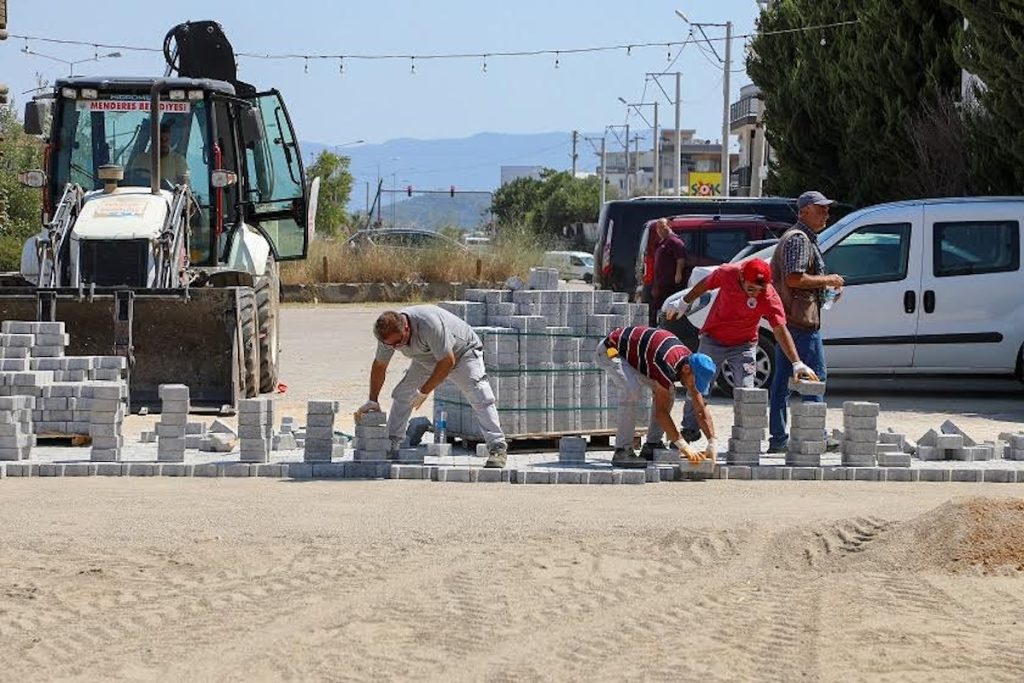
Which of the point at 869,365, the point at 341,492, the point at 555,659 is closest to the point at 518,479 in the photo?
the point at 341,492

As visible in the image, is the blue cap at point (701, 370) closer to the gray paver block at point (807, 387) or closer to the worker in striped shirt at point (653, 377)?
the worker in striped shirt at point (653, 377)

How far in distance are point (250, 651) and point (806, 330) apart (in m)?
7.07

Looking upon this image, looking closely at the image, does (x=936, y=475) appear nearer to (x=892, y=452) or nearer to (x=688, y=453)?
(x=892, y=452)

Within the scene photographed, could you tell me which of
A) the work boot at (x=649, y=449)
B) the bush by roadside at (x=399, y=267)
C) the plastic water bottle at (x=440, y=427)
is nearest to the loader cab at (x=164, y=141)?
the plastic water bottle at (x=440, y=427)

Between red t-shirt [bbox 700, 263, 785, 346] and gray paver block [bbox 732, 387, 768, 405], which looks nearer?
gray paver block [bbox 732, 387, 768, 405]

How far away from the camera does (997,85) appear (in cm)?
2453

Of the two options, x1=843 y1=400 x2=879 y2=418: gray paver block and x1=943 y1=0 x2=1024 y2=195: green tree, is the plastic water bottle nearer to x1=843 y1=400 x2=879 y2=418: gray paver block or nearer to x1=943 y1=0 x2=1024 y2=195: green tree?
x1=843 y1=400 x2=879 y2=418: gray paver block

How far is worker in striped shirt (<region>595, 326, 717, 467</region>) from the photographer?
41.7 feet

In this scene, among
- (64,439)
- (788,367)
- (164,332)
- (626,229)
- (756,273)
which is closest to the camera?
(756,273)

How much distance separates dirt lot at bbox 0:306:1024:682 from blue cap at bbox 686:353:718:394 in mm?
699

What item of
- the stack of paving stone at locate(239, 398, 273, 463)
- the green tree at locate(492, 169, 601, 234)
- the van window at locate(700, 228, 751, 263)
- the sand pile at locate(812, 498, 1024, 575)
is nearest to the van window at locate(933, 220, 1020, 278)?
the van window at locate(700, 228, 751, 263)

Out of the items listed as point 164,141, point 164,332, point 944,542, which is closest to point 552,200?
point 164,141

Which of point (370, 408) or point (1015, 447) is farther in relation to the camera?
point (1015, 447)

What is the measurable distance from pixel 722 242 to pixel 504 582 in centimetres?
1384
